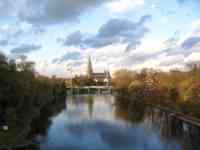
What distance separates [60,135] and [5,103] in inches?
206

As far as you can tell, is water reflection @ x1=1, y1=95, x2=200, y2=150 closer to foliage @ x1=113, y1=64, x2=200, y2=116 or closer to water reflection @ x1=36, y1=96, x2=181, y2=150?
water reflection @ x1=36, y1=96, x2=181, y2=150

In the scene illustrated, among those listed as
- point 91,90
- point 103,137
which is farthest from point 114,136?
point 91,90

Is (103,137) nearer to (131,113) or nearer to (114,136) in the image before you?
(114,136)

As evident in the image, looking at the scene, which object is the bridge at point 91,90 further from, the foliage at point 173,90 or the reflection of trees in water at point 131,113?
the reflection of trees in water at point 131,113

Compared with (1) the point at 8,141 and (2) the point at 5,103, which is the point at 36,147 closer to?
(1) the point at 8,141

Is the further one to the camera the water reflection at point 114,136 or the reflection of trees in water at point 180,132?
the reflection of trees in water at point 180,132

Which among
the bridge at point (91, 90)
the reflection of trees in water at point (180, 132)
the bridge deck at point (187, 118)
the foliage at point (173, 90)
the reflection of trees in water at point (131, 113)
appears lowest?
the bridge at point (91, 90)

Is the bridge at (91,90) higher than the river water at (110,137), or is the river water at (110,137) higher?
the river water at (110,137)

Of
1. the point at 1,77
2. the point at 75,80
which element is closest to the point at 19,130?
the point at 1,77

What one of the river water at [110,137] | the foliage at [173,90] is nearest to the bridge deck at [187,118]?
the foliage at [173,90]

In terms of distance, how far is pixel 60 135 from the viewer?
2209 cm

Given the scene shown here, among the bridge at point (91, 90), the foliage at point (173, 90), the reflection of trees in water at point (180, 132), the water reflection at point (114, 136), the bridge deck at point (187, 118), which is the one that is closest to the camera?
the water reflection at point (114, 136)

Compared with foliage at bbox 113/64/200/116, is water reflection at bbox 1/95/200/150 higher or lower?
lower

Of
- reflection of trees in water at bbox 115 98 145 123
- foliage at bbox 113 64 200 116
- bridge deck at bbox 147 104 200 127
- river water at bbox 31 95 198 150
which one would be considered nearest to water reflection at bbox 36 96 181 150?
river water at bbox 31 95 198 150
